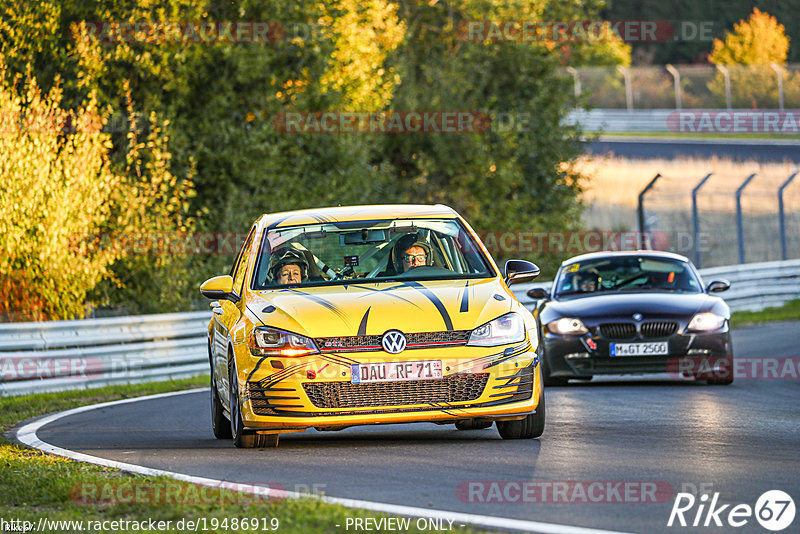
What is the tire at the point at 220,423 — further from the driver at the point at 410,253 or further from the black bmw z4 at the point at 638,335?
the black bmw z4 at the point at 638,335

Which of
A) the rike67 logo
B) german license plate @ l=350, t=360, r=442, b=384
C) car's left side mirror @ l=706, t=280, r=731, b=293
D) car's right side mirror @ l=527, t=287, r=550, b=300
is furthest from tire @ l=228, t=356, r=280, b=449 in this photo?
car's left side mirror @ l=706, t=280, r=731, b=293

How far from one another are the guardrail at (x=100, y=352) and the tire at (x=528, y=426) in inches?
310

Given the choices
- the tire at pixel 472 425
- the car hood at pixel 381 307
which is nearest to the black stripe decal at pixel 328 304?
the car hood at pixel 381 307

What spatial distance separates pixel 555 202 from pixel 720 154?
12.6 m

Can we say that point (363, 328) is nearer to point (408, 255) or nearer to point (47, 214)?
point (408, 255)

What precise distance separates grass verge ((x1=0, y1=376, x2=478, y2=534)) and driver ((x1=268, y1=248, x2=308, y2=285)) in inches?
77.0

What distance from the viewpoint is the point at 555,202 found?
38031mm

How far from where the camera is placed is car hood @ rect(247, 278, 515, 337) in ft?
30.1

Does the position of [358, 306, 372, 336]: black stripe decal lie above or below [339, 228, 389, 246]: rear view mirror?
below

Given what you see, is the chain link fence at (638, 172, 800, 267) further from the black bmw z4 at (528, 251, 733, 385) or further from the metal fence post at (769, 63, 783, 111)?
the black bmw z4 at (528, 251, 733, 385)

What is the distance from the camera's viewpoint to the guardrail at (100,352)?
17.2 m

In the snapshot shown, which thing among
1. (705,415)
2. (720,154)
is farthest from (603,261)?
(720,154)

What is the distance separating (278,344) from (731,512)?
3.50 meters

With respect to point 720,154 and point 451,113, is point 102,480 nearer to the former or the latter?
point 451,113
